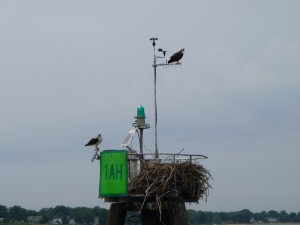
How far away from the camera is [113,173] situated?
20.6 meters

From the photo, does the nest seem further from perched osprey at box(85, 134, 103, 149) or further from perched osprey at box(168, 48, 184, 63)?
perched osprey at box(168, 48, 184, 63)

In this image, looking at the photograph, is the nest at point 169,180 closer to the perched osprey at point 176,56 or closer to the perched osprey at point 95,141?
the perched osprey at point 95,141

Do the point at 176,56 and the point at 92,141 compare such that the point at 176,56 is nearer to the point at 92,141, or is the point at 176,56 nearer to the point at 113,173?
the point at 92,141

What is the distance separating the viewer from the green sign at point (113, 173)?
66.6 ft

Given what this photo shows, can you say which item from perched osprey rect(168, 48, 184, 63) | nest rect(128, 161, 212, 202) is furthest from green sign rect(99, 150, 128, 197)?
perched osprey rect(168, 48, 184, 63)

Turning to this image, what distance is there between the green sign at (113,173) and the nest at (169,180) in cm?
34

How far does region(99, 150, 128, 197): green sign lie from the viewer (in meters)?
20.3

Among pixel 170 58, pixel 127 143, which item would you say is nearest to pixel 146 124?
pixel 127 143

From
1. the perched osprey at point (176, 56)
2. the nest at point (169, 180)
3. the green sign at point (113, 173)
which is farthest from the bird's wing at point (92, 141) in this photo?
the perched osprey at point (176, 56)

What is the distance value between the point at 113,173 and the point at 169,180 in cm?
181

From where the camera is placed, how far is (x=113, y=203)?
21531 millimetres

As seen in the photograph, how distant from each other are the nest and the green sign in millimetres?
345

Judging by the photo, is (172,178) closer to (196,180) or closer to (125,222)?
(196,180)

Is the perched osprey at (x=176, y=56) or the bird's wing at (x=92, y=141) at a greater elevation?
the perched osprey at (x=176, y=56)
